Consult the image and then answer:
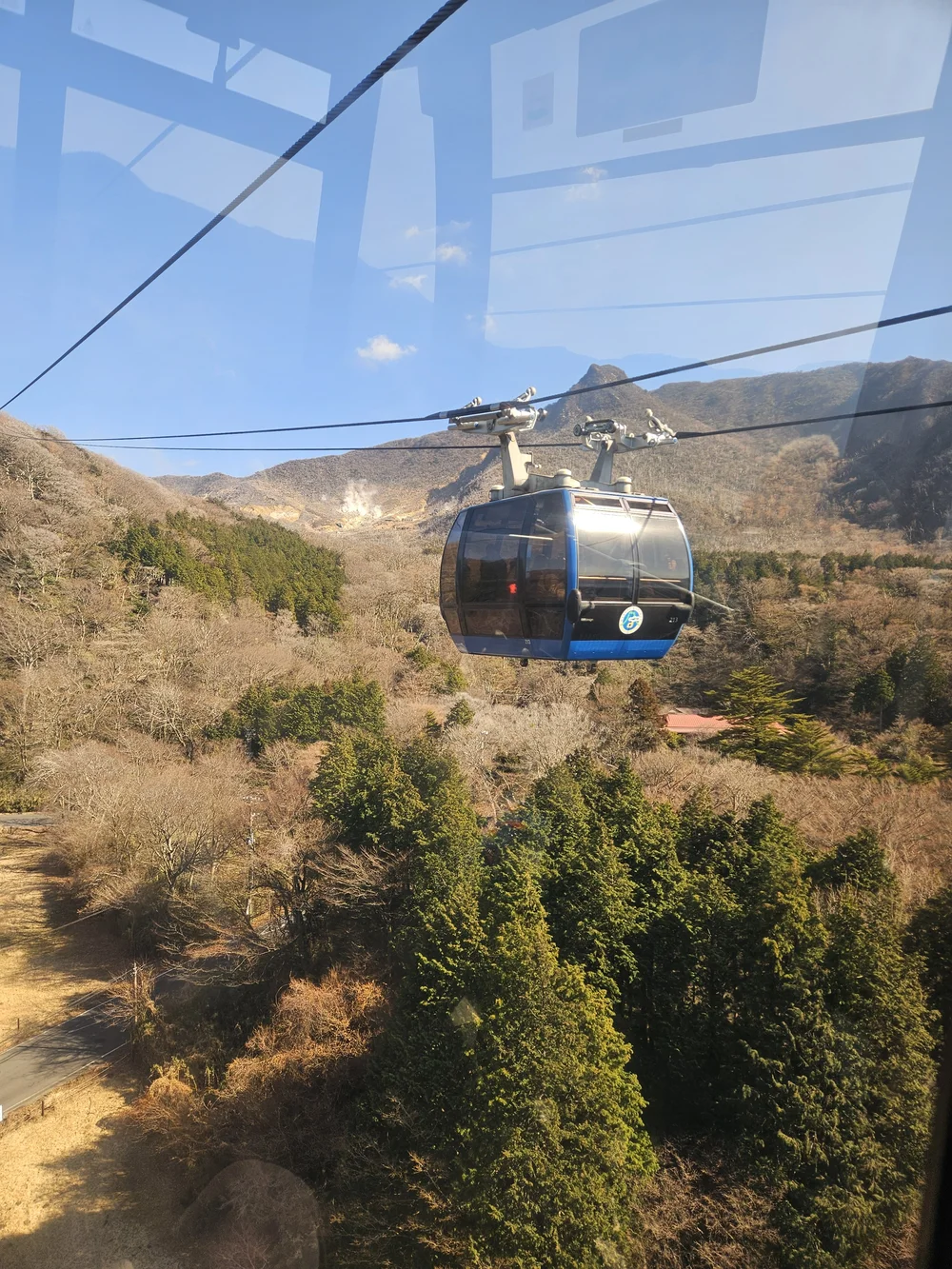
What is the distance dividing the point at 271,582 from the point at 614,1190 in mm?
32696

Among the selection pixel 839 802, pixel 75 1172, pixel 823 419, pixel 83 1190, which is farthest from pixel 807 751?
pixel 75 1172

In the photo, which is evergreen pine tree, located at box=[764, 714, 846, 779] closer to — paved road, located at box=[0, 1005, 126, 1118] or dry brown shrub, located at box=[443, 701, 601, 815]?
dry brown shrub, located at box=[443, 701, 601, 815]

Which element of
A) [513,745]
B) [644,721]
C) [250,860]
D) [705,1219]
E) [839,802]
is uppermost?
[644,721]

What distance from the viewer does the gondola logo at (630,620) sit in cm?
545

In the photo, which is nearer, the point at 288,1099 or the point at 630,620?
the point at 630,620

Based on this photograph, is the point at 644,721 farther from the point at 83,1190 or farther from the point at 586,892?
the point at 83,1190

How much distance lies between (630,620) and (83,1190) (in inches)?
499

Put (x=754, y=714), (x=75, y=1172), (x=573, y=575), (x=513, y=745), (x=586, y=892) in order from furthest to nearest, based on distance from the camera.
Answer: (x=513, y=745), (x=754, y=714), (x=586, y=892), (x=75, y=1172), (x=573, y=575)

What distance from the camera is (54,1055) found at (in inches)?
507

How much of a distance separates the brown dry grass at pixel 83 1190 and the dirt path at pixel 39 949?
287cm

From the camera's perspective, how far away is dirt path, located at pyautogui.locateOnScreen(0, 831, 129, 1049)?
1428 centimetres

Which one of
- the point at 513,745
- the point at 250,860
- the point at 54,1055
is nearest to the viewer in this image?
the point at 54,1055

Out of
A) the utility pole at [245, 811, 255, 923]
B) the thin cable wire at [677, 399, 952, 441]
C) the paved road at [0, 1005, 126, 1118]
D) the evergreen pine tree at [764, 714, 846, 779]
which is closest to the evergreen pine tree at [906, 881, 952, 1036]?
the thin cable wire at [677, 399, 952, 441]

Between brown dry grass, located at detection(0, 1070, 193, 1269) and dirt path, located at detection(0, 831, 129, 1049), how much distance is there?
2869 millimetres
